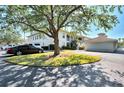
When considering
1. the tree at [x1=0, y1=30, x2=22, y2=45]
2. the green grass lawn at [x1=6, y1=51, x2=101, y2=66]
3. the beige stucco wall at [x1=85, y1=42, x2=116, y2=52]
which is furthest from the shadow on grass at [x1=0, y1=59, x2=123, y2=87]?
the tree at [x1=0, y1=30, x2=22, y2=45]

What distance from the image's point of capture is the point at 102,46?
495cm

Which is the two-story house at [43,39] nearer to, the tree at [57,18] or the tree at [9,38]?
the tree at [57,18]

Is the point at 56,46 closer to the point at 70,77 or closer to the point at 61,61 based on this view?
the point at 61,61

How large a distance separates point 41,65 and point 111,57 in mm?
2097

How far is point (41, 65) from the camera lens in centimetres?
484

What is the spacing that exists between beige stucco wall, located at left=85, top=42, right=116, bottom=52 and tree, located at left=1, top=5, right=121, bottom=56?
0.43m

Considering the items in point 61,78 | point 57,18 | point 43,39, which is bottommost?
point 61,78

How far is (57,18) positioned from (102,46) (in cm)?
237

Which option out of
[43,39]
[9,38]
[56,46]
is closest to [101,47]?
[43,39]

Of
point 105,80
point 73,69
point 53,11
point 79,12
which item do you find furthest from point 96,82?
point 53,11

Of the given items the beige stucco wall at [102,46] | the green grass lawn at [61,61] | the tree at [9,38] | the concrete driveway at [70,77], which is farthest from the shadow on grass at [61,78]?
the tree at [9,38]

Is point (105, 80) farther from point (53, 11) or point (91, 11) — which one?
point (53, 11)
